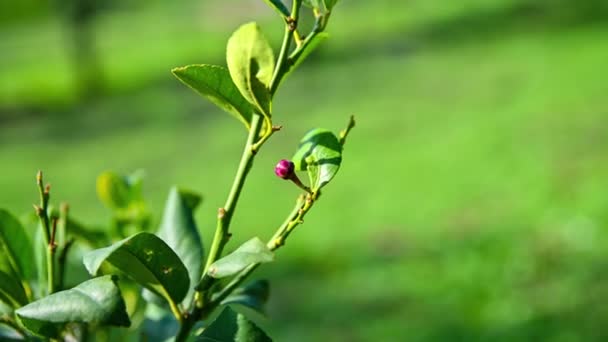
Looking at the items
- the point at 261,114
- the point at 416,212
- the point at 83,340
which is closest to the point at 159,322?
the point at 83,340

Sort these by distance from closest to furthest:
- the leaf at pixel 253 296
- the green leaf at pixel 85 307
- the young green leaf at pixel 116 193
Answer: the green leaf at pixel 85 307
the leaf at pixel 253 296
the young green leaf at pixel 116 193

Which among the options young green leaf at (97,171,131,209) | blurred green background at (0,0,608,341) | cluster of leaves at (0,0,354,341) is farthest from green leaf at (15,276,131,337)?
blurred green background at (0,0,608,341)

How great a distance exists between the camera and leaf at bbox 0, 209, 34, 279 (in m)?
0.52

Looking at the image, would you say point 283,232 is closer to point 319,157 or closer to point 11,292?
point 319,157

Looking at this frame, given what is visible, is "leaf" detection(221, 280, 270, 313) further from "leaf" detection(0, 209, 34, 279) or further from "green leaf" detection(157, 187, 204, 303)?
"leaf" detection(0, 209, 34, 279)

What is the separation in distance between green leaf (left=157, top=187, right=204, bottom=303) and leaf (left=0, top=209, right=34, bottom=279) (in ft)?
0.27

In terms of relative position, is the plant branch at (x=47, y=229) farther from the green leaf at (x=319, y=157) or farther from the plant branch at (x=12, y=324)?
the green leaf at (x=319, y=157)

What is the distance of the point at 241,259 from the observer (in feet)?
1.29

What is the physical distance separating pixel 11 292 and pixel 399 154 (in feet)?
15.0

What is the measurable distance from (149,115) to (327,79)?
1.52 m

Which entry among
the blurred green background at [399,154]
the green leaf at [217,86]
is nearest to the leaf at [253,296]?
the green leaf at [217,86]

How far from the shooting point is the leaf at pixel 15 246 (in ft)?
1.69

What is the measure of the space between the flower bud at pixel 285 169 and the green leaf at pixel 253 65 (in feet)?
0.10

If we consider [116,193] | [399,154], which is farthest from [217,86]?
[399,154]
